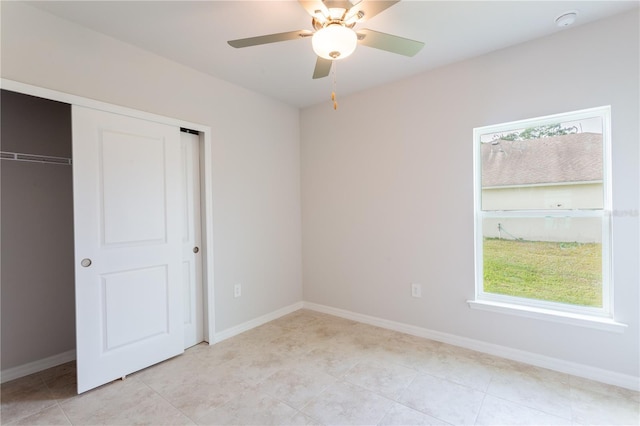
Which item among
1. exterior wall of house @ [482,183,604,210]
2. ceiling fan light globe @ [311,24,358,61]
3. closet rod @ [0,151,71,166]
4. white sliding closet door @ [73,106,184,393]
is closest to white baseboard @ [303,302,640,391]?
exterior wall of house @ [482,183,604,210]

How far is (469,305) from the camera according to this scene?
107 inches

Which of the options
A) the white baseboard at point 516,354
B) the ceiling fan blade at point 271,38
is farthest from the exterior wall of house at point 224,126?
the white baseboard at point 516,354

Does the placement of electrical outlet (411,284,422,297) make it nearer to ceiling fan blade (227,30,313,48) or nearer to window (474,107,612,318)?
window (474,107,612,318)

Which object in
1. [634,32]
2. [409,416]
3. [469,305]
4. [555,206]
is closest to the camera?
[409,416]

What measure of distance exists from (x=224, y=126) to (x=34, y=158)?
63.3 inches

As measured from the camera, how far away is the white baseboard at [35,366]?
7.64ft

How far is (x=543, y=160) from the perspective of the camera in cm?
249

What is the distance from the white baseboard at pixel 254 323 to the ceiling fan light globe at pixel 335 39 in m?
2.72

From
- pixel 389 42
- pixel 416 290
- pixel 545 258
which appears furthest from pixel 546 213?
pixel 389 42

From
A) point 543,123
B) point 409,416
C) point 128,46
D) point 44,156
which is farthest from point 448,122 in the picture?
point 44,156

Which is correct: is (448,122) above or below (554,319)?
above

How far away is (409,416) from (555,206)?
1.99 metres

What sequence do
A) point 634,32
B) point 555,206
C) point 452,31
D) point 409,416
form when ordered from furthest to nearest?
point 555,206
point 452,31
point 634,32
point 409,416

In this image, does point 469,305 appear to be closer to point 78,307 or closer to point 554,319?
point 554,319
